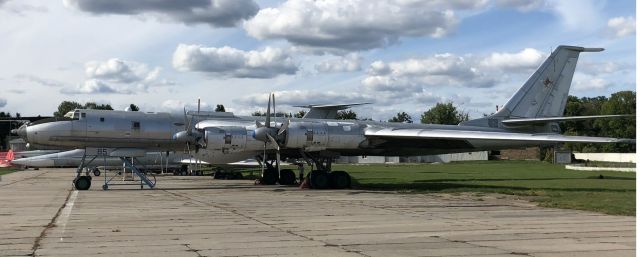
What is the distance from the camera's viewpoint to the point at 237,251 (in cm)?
917

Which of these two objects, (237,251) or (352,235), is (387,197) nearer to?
(352,235)

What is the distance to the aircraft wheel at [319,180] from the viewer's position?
26125 millimetres

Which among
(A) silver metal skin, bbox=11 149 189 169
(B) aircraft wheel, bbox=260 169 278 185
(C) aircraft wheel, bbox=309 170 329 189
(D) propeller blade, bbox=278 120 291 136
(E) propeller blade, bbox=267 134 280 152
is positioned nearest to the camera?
(E) propeller blade, bbox=267 134 280 152

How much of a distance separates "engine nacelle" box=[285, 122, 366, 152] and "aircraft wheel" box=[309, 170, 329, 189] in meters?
1.11

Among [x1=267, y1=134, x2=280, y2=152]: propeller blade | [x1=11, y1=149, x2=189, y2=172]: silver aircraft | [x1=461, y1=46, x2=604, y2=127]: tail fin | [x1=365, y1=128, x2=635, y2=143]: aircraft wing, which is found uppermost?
[x1=461, y1=46, x2=604, y2=127]: tail fin

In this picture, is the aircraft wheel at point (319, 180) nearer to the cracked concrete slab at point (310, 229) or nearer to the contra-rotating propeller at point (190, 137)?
the contra-rotating propeller at point (190, 137)

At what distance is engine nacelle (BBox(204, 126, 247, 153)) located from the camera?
24.8 meters

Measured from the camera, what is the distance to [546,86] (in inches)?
1214

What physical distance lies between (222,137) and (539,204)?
482 inches

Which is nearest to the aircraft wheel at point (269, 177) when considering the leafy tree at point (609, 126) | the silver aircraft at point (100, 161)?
the silver aircraft at point (100, 161)

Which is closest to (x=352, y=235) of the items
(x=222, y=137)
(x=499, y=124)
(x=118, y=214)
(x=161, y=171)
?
(x=118, y=214)

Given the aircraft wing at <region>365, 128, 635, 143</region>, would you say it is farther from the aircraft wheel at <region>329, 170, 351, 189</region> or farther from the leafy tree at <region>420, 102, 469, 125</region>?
the leafy tree at <region>420, 102, 469, 125</region>

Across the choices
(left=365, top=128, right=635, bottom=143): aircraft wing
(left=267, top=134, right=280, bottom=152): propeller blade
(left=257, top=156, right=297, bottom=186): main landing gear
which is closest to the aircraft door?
(left=267, top=134, right=280, bottom=152): propeller blade

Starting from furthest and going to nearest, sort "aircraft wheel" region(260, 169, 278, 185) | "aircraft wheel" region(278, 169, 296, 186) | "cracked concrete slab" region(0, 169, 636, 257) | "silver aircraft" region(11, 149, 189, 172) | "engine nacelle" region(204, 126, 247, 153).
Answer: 1. "silver aircraft" region(11, 149, 189, 172)
2. "aircraft wheel" region(260, 169, 278, 185)
3. "aircraft wheel" region(278, 169, 296, 186)
4. "engine nacelle" region(204, 126, 247, 153)
5. "cracked concrete slab" region(0, 169, 636, 257)
